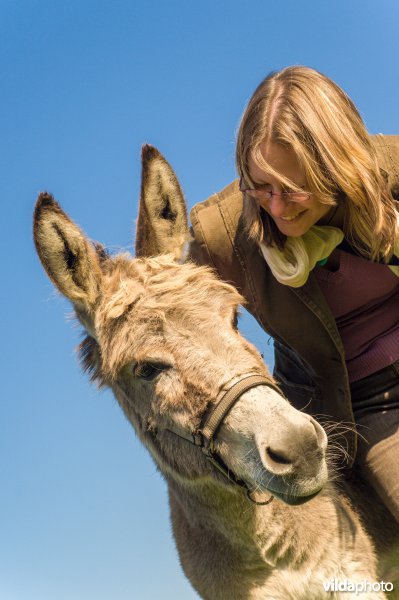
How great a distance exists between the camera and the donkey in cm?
302

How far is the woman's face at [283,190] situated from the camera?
337 cm

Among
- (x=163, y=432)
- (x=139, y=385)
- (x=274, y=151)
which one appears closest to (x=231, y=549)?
(x=163, y=432)

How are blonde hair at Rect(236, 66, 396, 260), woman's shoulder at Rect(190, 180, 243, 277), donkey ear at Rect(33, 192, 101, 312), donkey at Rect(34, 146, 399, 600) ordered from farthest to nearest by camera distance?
woman's shoulder at Rect(190, 180, 243, 277), donkey ear at Rect(33, 192, 101, 312), blonde hair at Rect(236, 66, 396, 260), donkey at Rect(34, 146, 399, 600)

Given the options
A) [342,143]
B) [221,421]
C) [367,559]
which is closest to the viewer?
[221,421]

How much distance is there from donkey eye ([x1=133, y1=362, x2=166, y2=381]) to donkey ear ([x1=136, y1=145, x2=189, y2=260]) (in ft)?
3.07

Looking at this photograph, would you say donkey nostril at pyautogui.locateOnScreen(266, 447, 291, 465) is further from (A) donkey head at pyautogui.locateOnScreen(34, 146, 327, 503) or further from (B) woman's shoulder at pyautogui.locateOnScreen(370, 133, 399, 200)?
(B) woman's shoulder at pyautogui.locateOnScreen(370, 133, 399, 200)

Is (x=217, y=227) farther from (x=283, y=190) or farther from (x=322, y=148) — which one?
(x=322, y=148)

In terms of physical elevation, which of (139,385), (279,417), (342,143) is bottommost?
(279,417)

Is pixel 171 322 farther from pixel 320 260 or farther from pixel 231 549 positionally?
pixel 231 549

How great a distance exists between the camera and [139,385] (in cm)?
353

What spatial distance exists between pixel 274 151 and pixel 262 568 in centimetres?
213

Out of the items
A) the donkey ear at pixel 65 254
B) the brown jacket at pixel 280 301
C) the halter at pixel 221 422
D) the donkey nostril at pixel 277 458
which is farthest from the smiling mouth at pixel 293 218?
the donkey nostril at pixel 277 458

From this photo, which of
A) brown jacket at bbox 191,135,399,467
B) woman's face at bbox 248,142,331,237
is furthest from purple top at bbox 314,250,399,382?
woman's face at bbox 248,142,331,237

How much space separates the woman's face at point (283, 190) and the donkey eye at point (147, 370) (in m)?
0.97
